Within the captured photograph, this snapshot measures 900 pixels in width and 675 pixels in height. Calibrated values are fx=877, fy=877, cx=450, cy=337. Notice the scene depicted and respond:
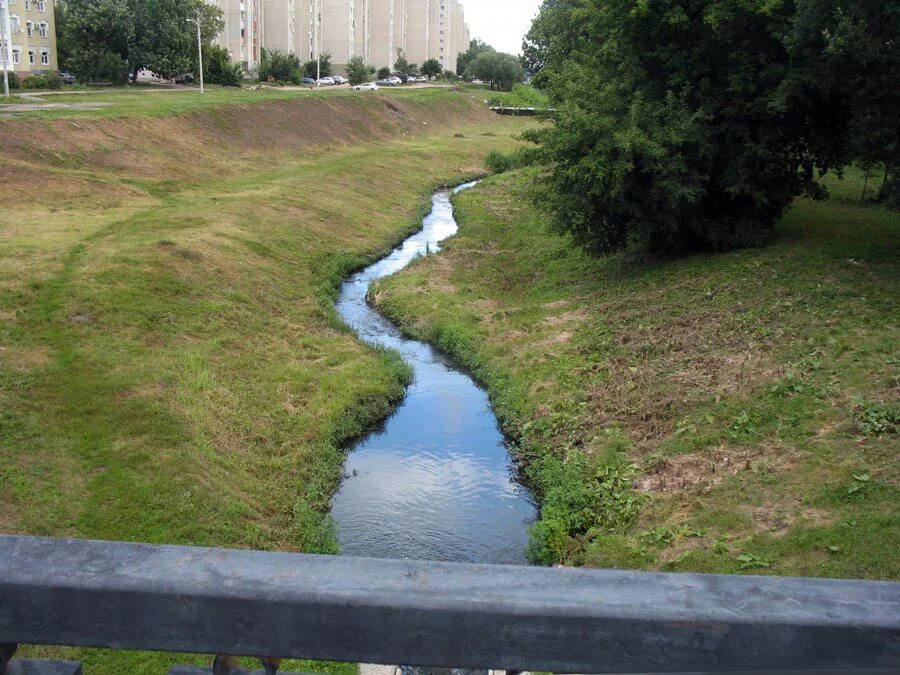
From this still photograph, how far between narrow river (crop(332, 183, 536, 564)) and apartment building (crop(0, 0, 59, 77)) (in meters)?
51.5

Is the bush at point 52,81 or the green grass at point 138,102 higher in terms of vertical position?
the bush at point 52,81

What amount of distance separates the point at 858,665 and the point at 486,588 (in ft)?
3.14

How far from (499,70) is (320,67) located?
19.6 meters

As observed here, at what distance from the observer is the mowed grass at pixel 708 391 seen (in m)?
10.2

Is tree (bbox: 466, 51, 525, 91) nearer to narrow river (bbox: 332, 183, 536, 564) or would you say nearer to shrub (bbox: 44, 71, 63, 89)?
shrub (bbox: 44, 71, 63, 89)

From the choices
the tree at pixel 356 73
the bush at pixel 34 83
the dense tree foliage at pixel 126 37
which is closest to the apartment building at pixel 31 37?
the dense tree foliage at pixel 126 37

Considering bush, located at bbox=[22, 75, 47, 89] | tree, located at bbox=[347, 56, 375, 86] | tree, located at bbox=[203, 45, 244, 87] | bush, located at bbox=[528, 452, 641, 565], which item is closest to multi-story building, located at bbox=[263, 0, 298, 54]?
tree, located at bbox=[347, 56, 375, 86]

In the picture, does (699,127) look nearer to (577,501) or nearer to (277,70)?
(577,501)

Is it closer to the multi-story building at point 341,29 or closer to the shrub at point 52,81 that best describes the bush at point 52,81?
the shrub at point 52,81

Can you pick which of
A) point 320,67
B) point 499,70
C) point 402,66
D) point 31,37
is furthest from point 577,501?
point 402,66

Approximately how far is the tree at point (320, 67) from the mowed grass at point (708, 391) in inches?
2712

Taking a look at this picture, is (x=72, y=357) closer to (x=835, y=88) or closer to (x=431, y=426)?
(x=431, y=426)

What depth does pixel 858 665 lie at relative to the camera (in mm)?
2213

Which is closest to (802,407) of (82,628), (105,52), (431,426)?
(431,426)
